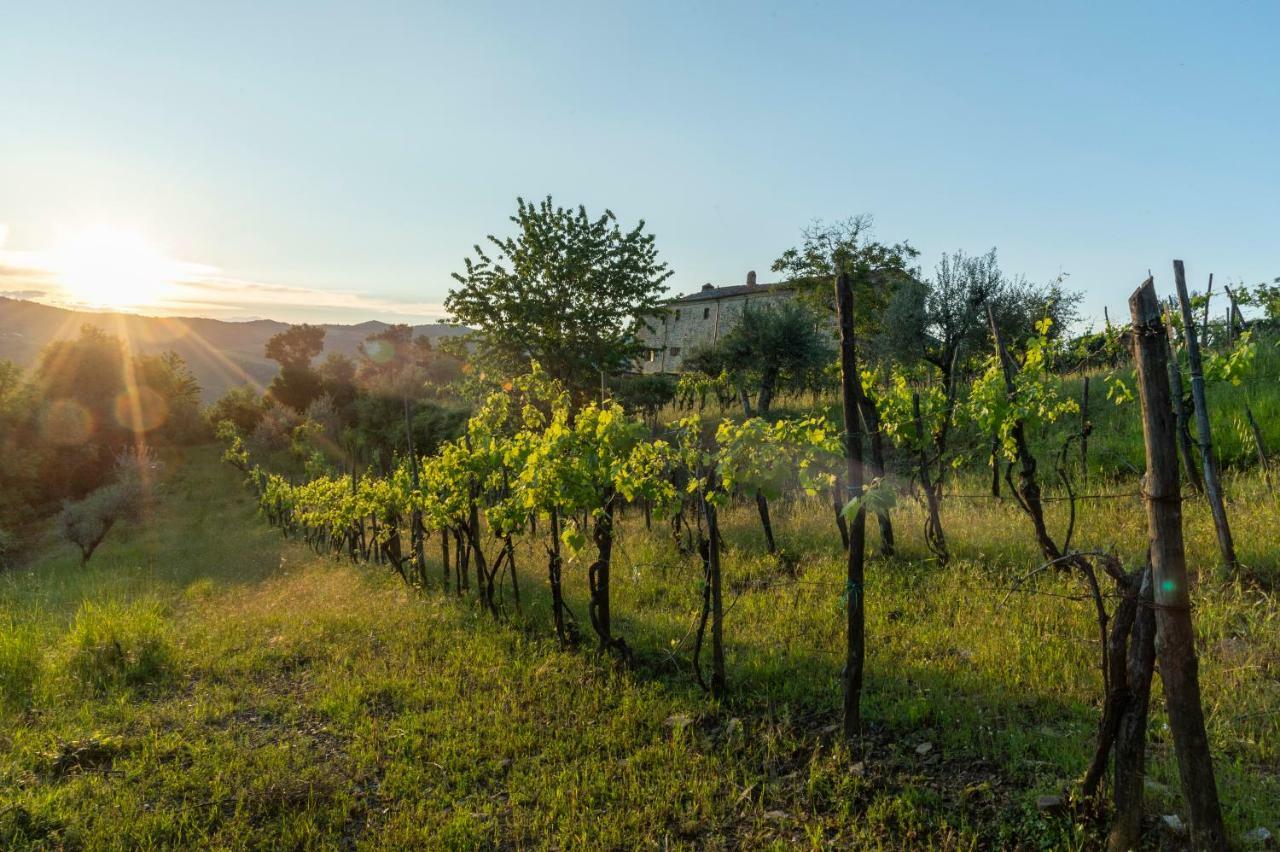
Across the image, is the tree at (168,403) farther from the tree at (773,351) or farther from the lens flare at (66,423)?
the tree at (773,351)

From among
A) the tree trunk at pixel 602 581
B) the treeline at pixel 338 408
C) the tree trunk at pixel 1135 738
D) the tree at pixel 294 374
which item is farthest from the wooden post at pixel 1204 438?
the tree at pixel 294 374

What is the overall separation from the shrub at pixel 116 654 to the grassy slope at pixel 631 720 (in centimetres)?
4

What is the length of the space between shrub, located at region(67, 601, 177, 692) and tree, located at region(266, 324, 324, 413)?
45.0 metres

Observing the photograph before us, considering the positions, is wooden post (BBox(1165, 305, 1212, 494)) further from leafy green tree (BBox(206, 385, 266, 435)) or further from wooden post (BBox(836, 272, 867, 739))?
leafy green tree (BBox(206, 385, 266, 435))

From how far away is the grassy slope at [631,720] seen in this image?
4324mm

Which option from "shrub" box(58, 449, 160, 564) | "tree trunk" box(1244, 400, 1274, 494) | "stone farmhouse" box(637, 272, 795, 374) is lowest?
"shrub" box(58, 449, 160, 564)

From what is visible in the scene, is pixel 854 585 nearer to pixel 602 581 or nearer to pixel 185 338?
pixel 602 581

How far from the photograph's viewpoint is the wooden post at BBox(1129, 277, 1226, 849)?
10.6 ft

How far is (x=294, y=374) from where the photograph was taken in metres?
51.0

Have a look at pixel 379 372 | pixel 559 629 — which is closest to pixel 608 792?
pixel 559 629

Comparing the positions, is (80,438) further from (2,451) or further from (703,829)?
(703,829)

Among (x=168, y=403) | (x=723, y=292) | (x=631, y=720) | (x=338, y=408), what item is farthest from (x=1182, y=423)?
(x=168, y=403)

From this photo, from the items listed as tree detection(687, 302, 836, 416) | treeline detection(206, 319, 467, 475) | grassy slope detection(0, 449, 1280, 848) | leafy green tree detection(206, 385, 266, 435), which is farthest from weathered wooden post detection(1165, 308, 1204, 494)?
leafy green tree detection(206, 385, 266, 435)

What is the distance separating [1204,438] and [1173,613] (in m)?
5.29
